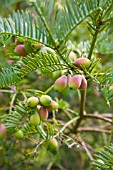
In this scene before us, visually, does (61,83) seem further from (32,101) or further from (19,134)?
(19,134)

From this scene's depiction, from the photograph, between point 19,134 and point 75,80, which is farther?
point 19,134

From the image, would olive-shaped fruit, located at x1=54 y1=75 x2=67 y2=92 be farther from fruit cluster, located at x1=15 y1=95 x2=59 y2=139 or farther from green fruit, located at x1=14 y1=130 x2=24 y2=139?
green fruit, located at x1=14 y1=130 x2=24 y2=139

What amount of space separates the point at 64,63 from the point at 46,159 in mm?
704

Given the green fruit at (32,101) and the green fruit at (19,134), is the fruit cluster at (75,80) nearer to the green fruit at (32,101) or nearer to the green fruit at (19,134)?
the green fruit at (32,101)

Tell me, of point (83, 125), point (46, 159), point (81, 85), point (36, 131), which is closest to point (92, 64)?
point (81, 85)

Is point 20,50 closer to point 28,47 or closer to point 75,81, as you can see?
point 28,47

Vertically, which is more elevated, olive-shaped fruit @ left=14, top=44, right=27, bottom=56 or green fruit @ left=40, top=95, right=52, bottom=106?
olive-shaped fruit @ left=14, top=44, right=27, bottom=56

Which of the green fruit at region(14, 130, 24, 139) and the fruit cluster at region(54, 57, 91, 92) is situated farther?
the green fruit at region(14, 130, 24, 139)

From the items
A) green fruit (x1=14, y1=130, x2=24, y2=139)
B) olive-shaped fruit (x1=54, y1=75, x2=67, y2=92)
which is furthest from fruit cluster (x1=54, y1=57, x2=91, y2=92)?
green fruit (x1=14, y1=130, x2=24, y2=139)

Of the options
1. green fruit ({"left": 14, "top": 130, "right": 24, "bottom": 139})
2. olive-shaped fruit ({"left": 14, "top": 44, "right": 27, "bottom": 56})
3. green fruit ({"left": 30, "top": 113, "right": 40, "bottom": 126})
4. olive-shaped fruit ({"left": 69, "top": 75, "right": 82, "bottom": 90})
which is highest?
olive-shaped fruit ({"left": 14, "top": 44, "right": 27, "bottom": 56})

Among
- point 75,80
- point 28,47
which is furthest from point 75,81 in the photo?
point 28,47

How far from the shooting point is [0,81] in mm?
525

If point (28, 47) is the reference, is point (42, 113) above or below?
below

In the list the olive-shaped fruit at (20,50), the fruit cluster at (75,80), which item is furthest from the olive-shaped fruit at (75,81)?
the olive-shaped fruit at (20,50)
